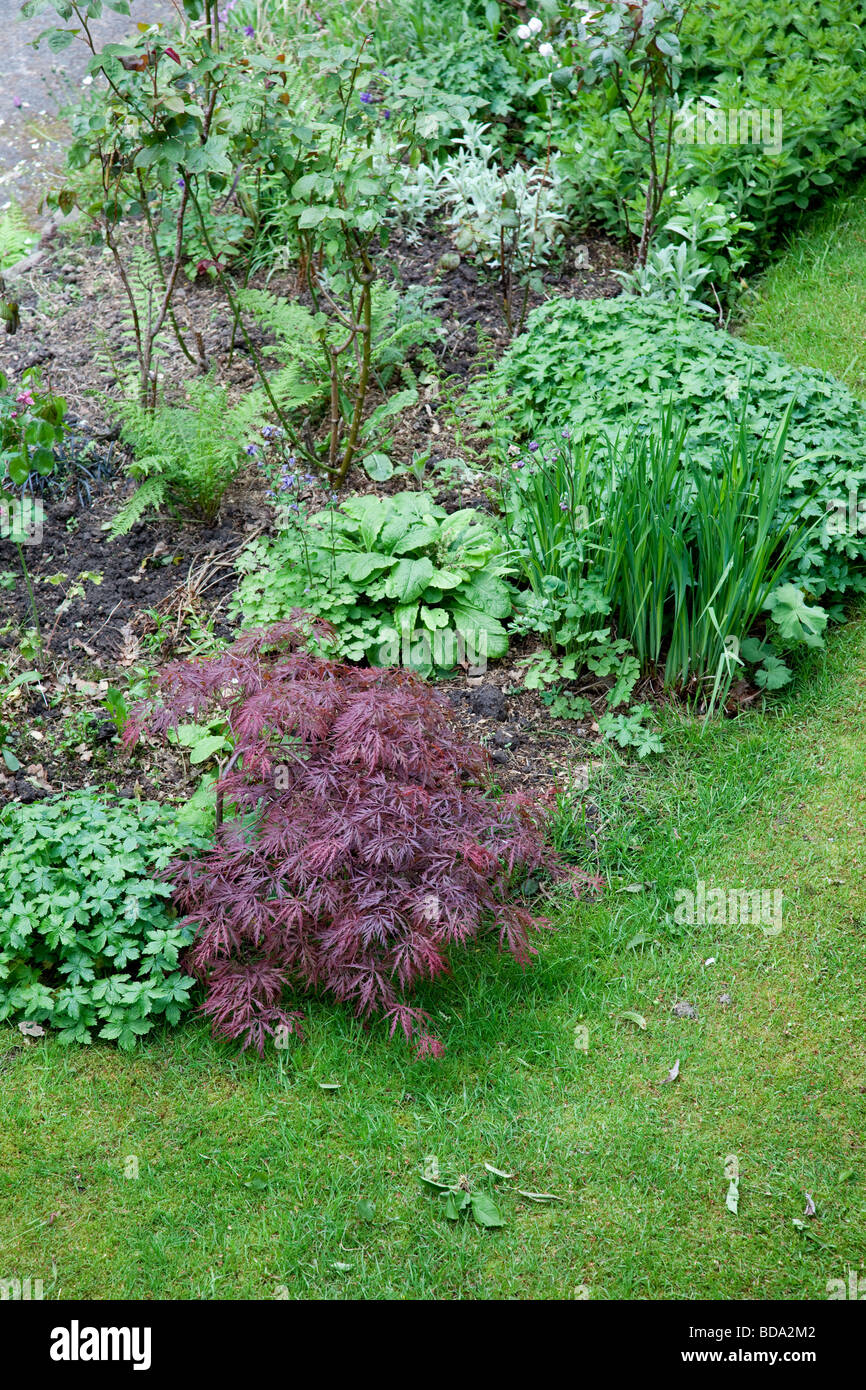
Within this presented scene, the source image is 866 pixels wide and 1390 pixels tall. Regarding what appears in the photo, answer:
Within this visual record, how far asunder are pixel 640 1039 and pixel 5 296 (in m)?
4.58

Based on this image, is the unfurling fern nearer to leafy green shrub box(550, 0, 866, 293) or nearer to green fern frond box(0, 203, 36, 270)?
green fern frond box(0, 203, 36, 270)

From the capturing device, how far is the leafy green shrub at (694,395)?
13.6 feet

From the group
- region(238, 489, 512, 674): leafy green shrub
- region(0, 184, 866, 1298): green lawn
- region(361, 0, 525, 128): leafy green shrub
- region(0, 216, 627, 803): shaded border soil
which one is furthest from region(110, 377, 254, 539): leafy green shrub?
region(361, 0, 525, 128): leafy green shrub

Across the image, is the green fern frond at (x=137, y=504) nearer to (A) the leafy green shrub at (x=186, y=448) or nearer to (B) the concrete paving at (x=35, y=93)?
(A) the leafy green shrub at (x=186, y=448)

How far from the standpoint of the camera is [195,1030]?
10.9ft

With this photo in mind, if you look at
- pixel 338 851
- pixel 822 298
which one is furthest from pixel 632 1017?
pixel 822 298

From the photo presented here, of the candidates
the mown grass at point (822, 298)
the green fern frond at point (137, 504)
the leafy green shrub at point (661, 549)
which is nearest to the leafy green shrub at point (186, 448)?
the green fern frond at point (137, 504)

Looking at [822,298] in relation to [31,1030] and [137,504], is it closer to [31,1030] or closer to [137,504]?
[137,504]

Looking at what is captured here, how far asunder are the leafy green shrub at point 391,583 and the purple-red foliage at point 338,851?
26.4 inches

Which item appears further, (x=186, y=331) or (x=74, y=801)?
(x=186, y=331)

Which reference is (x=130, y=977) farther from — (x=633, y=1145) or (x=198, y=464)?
(x=198, y=464)

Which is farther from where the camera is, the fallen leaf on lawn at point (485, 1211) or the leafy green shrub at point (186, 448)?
the leafy green shrub at point (186, 448)

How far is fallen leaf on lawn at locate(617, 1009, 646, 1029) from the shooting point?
3303 millimetres
